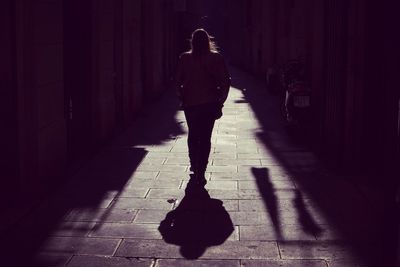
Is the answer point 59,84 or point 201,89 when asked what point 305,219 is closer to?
point 201,89

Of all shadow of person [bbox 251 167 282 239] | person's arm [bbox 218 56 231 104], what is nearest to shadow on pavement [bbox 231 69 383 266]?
shadow of person [bbox 251 167 282 239]

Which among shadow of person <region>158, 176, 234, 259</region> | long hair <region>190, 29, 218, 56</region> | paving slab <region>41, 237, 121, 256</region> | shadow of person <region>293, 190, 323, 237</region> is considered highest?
long hair <region>190, 29, 218, 56</region>

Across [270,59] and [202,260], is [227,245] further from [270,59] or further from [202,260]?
[270,59]

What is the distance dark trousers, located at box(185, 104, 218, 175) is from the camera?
794 centimetres

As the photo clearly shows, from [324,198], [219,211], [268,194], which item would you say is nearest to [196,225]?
[219,211]

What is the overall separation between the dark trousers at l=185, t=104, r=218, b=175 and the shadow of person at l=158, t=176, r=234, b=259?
0.57 metres

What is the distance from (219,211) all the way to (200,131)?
1.43 metres

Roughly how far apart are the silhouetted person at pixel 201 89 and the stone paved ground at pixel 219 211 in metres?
0.55

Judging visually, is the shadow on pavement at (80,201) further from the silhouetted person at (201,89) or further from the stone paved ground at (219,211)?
the silhouetted person at (201,89)

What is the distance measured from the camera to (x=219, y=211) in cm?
685

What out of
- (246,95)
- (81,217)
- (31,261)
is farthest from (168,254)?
(246,95)

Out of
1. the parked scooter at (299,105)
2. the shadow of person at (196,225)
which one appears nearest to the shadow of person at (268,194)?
the shadow of person at (196,225)

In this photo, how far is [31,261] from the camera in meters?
5.27

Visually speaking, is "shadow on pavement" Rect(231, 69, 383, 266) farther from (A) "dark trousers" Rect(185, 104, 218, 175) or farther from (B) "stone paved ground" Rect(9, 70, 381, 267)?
(A) "dark trousers" Rect(185, 104, 218, 175)
